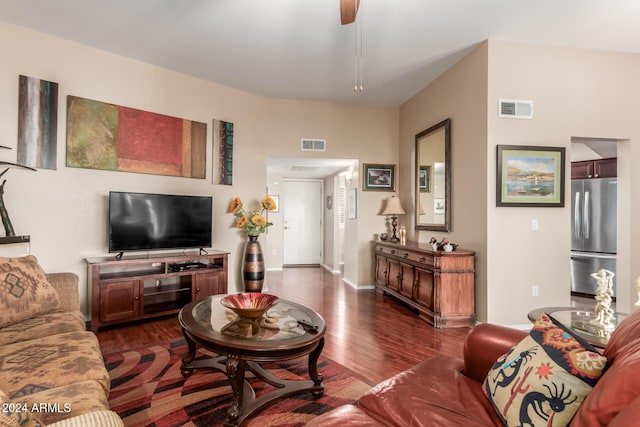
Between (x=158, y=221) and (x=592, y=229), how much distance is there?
19.6ft

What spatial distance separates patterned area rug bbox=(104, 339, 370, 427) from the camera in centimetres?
182

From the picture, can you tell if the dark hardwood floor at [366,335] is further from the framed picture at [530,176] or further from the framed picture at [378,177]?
the framed picture at [378,177]

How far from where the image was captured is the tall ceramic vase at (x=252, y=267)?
14.6 ft

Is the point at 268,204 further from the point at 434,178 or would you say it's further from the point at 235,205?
the point at 434,178

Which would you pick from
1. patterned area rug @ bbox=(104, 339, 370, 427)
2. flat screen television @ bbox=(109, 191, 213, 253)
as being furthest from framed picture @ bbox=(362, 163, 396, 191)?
patterned area rug @ bbox=(104, 339, 370, 427)

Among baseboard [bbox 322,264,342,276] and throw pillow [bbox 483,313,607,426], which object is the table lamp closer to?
baseboard [bbox 322,264,342,276]

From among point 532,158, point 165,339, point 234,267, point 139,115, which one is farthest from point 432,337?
point 139,115

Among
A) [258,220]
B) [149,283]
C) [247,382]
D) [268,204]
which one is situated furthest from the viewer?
[268,204]

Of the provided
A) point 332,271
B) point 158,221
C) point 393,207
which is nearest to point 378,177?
point 393,207

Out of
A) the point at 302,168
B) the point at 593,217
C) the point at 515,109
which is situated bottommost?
the point at 593,217

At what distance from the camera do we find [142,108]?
13.0 ft

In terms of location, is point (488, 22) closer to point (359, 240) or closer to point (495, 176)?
point (495, 176)

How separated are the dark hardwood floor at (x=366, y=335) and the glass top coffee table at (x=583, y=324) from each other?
93 cm

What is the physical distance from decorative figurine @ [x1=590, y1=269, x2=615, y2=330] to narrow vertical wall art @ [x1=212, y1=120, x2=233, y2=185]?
4140mm
